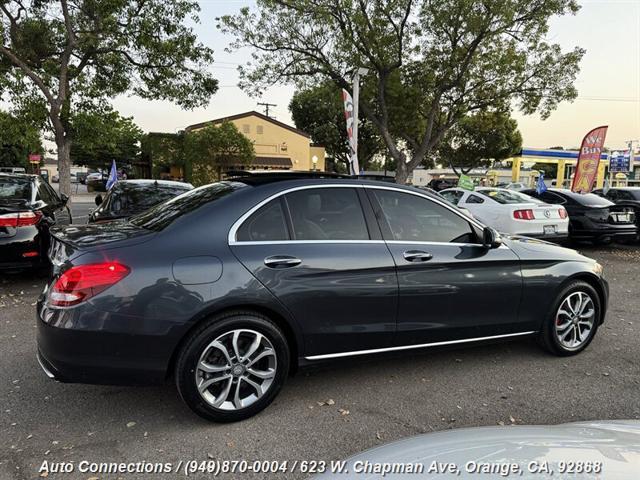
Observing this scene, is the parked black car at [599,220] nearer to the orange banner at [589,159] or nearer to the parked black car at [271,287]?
the orange banner at [589,159]

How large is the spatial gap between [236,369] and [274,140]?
110 ft

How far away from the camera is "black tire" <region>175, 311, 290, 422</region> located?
2775 millimetres

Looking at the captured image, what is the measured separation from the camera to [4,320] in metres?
4.98

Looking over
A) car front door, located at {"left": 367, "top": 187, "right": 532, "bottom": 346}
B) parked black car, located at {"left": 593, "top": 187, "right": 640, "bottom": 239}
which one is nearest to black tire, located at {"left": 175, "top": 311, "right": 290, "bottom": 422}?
car front door, located at {"left": 367, "top": 187, "right": 532, "bottom": 346}

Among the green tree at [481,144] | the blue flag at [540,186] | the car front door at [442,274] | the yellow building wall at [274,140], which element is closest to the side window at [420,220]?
the car front door at [442,274]

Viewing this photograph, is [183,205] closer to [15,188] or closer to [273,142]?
[15,188]

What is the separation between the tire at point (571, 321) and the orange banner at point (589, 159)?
10.9 m

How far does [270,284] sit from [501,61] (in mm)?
17082

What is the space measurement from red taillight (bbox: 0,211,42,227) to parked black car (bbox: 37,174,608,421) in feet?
9.30

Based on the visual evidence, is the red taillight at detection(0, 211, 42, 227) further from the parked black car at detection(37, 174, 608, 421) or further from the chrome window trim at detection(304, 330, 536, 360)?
the chrome window trim at detection(304, 330, 536, 360)

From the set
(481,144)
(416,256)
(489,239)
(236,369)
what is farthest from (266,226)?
(481,144)

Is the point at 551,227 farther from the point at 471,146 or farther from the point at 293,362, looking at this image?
the point at 471,146

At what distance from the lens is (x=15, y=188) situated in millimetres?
6754

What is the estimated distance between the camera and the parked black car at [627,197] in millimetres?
10930
